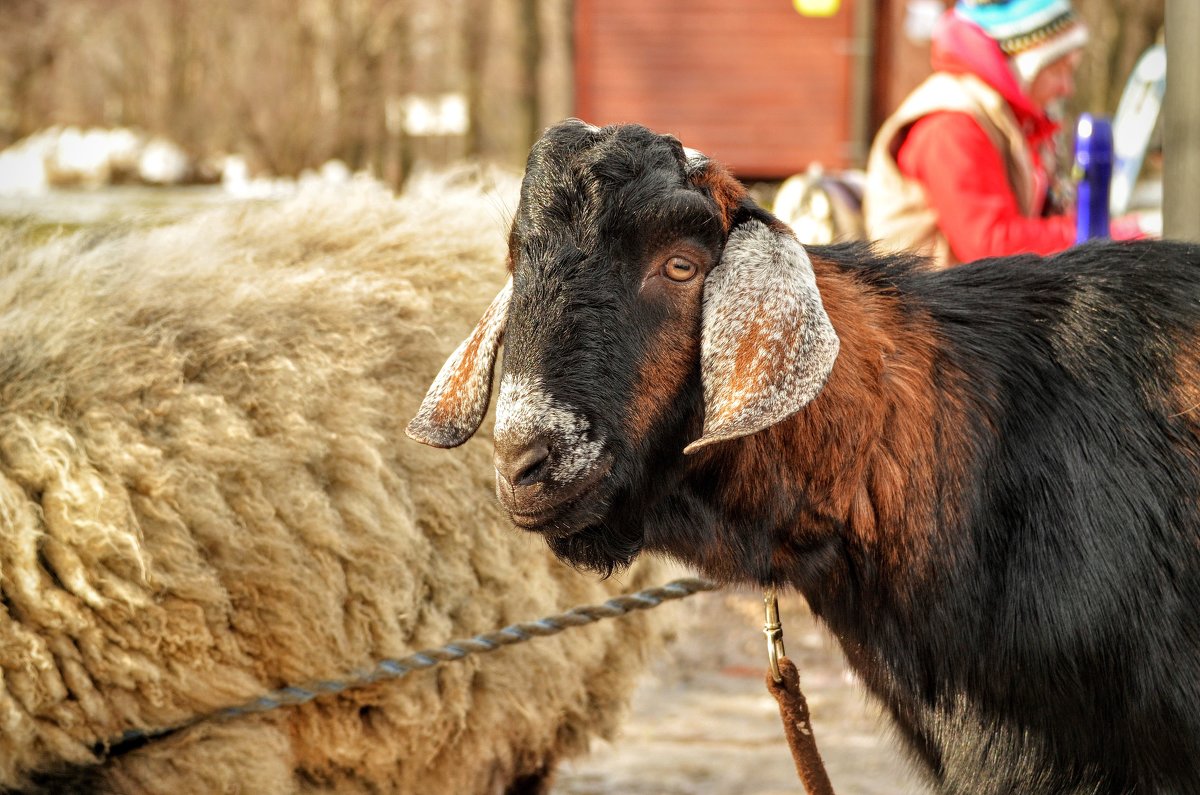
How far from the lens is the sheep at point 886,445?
1.95 metres

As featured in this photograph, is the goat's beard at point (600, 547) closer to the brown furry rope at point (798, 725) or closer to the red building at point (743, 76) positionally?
the brown furry rope at point (798, 725)

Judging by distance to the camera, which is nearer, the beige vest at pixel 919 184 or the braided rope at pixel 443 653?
the braided rope at pixel 443 653

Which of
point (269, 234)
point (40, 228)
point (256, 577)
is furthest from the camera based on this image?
point (40, 228)

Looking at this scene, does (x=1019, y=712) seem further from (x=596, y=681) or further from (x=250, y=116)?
(x=250, y=116)

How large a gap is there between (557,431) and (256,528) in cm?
126

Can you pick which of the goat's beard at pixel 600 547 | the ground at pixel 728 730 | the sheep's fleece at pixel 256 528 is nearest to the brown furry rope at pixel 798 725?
the goat's beard at pixel 600 547

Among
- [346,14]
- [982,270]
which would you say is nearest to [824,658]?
[982,270]

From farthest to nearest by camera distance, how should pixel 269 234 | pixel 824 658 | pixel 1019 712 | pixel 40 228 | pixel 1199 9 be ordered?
pixel 824 658
pixel 40 228
pixel 269 234
pixel 1199 9
pixel 1019 712

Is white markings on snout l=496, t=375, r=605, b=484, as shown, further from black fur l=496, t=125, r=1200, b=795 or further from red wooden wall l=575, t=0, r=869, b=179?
red wooden wall l=575, t=0, r=869, b=179

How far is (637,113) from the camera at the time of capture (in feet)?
45.2

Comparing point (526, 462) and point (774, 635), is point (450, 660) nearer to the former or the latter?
point (774, 635)

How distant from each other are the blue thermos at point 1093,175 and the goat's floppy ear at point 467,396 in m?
2.63

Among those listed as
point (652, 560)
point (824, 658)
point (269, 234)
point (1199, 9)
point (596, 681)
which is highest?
point (1199, 9)

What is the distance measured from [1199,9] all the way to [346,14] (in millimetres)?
16583
